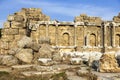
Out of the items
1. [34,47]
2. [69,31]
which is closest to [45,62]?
[34,47]

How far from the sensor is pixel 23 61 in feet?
43.5

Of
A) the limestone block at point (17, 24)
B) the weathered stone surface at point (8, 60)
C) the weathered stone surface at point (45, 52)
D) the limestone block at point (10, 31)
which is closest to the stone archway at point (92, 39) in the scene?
the limestone block at point (17, 24)

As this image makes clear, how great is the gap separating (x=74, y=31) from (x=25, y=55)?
18.9 meters

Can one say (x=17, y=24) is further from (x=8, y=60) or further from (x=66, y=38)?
(x=8, y=60)

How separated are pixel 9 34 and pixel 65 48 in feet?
27.7

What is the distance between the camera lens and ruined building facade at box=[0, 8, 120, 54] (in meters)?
30.6

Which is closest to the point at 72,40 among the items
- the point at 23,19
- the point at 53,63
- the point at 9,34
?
the point at 23,19

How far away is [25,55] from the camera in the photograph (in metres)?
13.6

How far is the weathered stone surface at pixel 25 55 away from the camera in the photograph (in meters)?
13.4

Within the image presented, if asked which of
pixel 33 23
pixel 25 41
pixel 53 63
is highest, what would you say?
pixel 33 23

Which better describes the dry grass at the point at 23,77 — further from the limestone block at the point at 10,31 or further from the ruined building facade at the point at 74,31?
the ruined building facade at the point at 74,31

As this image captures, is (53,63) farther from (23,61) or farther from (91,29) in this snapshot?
(91,29)

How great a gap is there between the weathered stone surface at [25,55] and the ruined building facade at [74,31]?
51.9ft

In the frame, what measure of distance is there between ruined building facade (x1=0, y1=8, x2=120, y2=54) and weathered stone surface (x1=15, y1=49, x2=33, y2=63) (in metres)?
15.8
